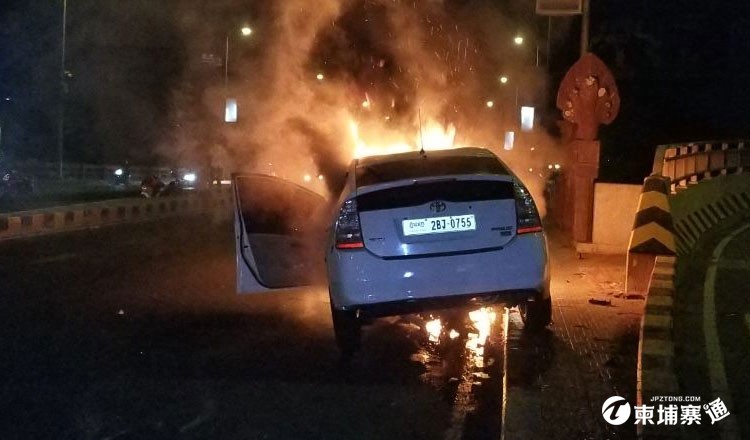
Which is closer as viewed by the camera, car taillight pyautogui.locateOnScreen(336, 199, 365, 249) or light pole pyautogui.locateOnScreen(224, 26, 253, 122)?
car taillight pyautogui.locateOnScreen(336, 199, 365, 249)

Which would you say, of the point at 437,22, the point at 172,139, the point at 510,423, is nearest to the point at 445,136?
the point at 437,22

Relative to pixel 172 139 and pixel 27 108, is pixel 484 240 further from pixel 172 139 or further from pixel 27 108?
pixel 27 108

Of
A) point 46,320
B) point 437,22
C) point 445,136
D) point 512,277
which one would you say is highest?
point 437,22

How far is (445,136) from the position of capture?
18.8 m

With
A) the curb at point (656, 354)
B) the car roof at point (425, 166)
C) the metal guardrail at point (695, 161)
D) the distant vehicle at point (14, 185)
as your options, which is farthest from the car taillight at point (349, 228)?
the distant vehicle at point (14, 185)

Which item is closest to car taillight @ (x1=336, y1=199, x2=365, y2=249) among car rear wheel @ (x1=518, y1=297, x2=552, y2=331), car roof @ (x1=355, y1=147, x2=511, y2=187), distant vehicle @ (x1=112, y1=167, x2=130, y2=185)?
car roof @ (x1=355, y1=147, x2=511, y2=187)

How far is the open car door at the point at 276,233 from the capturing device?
28.8 feet

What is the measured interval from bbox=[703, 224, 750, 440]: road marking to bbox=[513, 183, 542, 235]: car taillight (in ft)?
4.75

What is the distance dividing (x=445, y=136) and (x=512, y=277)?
39.0 ft

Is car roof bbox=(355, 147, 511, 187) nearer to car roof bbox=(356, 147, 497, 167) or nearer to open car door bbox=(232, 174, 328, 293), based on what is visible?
car roof bbox=(356, 147, 497, 167)

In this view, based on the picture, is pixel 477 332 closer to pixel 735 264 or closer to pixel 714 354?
pixel 714 354

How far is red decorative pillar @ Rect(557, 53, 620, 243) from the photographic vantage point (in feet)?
43.2

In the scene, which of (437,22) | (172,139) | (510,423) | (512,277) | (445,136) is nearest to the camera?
(510,423)

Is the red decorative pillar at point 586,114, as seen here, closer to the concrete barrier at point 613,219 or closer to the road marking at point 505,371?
the concrete barrier at point 613,219
